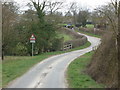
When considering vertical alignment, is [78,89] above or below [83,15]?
below

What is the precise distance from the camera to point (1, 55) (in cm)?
2272

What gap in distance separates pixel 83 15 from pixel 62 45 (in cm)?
5164

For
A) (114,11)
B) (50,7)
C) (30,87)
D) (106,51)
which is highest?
(50,7)

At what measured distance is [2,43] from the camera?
69.2ft

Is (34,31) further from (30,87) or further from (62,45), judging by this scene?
(30,87)

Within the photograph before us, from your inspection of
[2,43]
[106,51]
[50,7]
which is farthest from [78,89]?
[50,7]

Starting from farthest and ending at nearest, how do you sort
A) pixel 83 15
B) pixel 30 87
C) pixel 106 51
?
1. pixel 83 15
2. pixel 106 51
3. pixel 30 87

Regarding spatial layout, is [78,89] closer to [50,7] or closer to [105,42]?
[105,42]

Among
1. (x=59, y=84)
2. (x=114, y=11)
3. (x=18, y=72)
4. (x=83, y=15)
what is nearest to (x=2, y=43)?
(x=18, y=72)

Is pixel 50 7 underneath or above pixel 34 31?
above

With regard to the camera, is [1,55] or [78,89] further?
[1,55]

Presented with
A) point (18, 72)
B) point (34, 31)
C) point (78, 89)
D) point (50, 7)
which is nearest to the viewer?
point (78, 89)

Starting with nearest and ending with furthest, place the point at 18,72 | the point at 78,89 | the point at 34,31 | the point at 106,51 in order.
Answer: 1. the point at 78,89
2. the point at 106,51
3. the point at 18,72
4. the point at 34,31

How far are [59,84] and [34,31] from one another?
62.6ft
